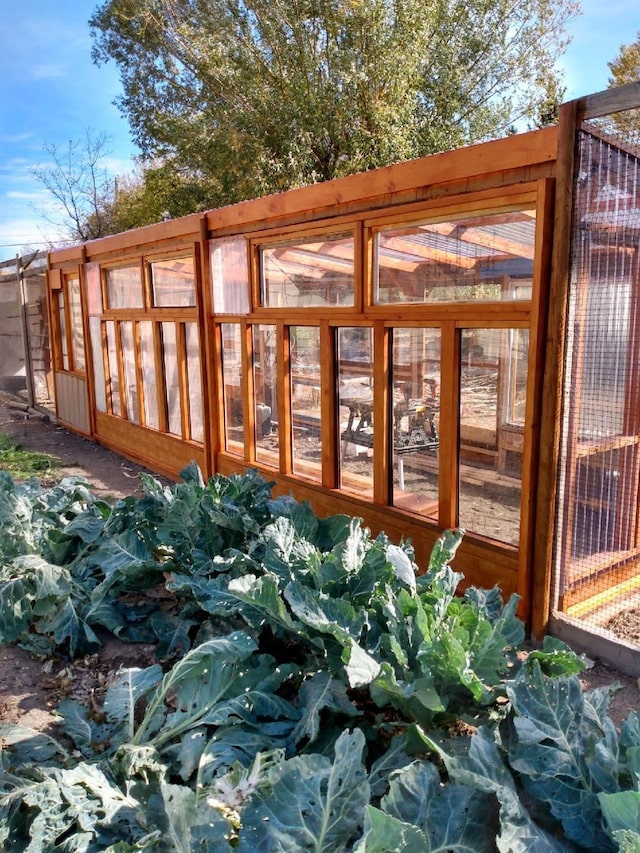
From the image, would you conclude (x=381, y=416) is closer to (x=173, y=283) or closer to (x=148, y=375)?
(x=173, y=283)

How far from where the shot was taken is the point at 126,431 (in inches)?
339

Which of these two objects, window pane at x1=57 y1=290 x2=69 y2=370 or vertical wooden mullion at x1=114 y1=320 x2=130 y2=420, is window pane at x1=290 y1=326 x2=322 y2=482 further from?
window pane at x1=57 y1=290 x2=69 y2=370

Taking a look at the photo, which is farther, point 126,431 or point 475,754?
point 126,431

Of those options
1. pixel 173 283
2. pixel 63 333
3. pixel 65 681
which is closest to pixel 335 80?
pixel 63 333

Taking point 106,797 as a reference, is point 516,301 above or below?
above

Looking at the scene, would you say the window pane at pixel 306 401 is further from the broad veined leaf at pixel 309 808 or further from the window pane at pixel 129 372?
the window pane at pixel 129 372

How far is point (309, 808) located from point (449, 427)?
8.16 feet

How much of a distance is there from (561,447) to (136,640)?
2405mm

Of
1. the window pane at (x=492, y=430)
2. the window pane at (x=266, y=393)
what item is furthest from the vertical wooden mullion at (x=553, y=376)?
the window pane at (x=266, y=393)

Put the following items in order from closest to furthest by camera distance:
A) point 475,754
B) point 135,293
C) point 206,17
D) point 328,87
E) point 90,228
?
point 475,754 < point 135,293 < point 328,87 < point 206,17 < point 90,228

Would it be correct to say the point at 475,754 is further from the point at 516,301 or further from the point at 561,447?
the point at 516,301

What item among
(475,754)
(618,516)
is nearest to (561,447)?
(618,516)

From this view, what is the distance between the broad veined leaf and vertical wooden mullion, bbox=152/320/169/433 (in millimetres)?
5815

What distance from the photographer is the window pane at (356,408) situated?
4.68m
